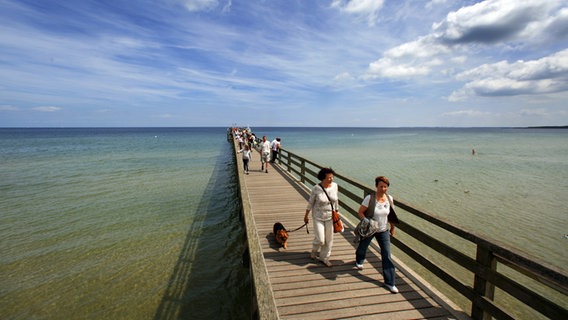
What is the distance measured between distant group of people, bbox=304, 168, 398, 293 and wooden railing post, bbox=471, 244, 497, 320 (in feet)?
3.14

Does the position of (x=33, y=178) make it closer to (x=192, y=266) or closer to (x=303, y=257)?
(x=192, y=266)

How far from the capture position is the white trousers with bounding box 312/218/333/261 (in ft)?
15.5

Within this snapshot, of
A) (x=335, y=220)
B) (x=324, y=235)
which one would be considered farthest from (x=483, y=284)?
(x=324, y=235)

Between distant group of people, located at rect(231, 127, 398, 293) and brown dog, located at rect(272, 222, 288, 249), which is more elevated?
distant group of people, located at rect(231, 127, 398, 293)

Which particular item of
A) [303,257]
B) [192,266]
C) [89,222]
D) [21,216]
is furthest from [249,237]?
[21,216]

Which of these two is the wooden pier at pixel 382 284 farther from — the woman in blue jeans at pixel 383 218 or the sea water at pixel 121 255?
the sea water at pixel 121 255

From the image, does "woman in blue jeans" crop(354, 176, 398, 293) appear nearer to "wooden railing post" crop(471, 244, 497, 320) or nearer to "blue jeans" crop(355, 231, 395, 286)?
"blue jeans" crop(355, 231, 395, 286)

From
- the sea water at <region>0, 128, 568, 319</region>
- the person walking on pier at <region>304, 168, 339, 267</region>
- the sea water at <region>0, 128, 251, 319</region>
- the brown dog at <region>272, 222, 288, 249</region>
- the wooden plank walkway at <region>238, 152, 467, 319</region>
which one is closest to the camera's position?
the wooden plank walkway at <region>238, 152, 467, 319</region>

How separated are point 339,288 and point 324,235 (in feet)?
2.95

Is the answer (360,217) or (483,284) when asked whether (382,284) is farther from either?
(483,284)

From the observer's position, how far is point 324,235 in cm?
480

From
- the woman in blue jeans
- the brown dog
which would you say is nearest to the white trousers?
the woman in blue jeans

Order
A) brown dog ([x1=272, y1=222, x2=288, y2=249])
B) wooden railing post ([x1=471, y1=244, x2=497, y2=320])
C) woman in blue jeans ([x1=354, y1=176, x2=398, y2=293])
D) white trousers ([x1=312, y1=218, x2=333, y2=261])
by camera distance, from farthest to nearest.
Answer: brown dog ([x1=272, y1=222, x2=288, y2=249])
white trousers ([x1=312, y1=218, x2=333, y2=261])
woman in blue jeans ([x1=354, y1=176, x2=398, y2=293])
wooden railing post ([x1=471, y1=244, x2=497, y2=320])

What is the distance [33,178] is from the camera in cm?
1834
